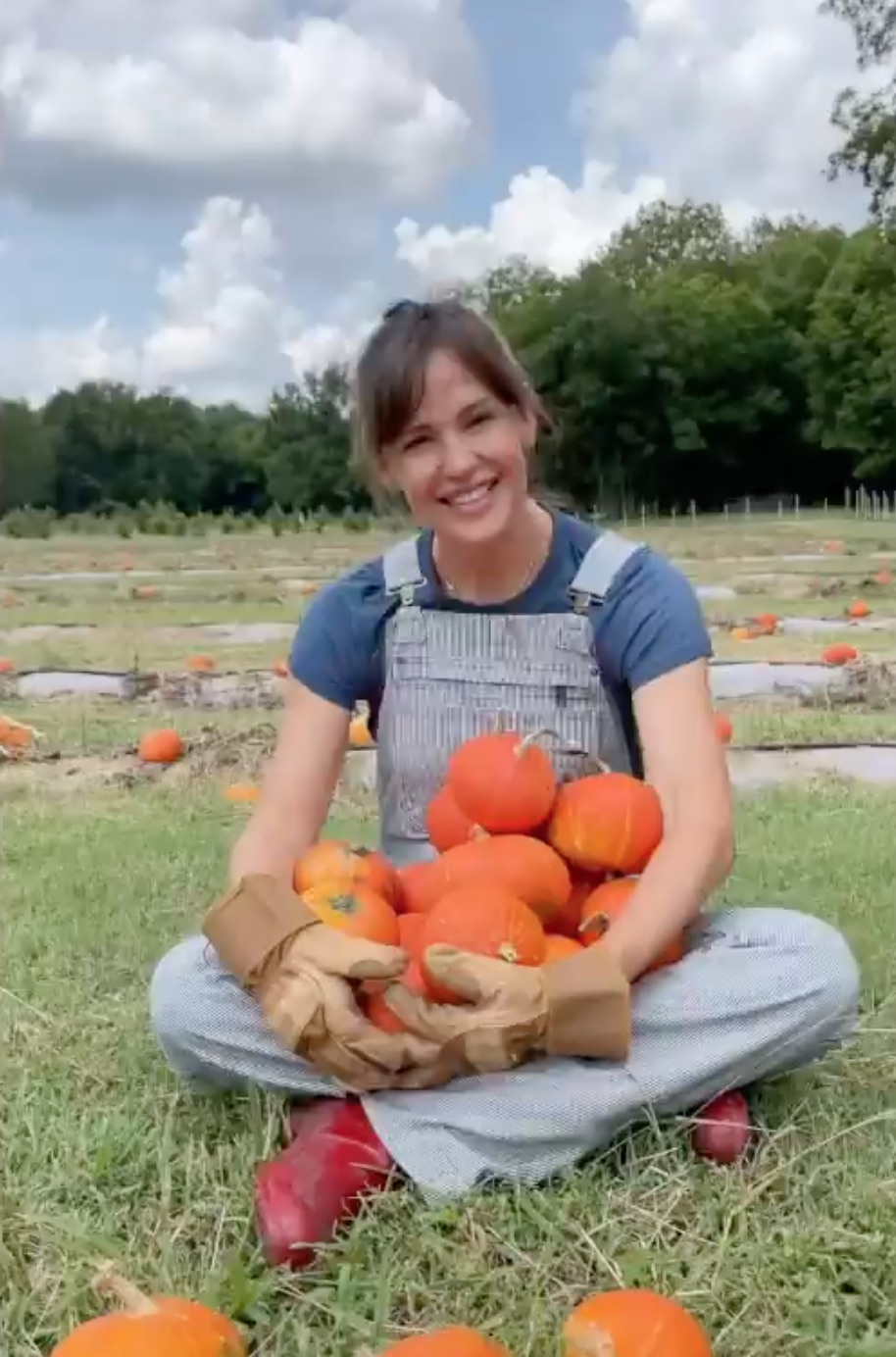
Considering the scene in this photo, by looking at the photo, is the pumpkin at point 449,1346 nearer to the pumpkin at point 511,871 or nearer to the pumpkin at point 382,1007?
the pumpkin at point 382,1007

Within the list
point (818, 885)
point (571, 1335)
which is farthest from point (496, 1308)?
point (818, 885)

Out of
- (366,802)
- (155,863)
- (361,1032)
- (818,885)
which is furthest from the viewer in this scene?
(366,802)

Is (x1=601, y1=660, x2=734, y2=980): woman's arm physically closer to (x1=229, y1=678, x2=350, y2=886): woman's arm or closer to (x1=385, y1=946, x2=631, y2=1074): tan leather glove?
(x1=385, y1=946, x2=631, y2=1074): tan leather glove

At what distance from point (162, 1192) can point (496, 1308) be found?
43cm

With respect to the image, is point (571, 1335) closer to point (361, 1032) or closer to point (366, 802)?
point (361, 1032)

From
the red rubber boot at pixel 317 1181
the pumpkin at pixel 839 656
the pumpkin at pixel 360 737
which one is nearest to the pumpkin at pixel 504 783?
the red rubber boot at pixel 317 1181

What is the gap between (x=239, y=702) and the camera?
19.5 ft

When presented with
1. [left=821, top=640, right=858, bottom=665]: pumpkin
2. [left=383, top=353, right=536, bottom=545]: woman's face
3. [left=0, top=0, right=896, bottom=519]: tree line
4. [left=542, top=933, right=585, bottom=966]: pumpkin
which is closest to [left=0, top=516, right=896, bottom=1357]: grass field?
[left=542, top=933, right=585, bottom=966]: pumpkin

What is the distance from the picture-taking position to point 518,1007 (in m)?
1.86

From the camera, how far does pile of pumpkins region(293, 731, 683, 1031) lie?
6.61ft

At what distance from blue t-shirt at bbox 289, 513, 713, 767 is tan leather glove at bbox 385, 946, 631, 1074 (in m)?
0.46

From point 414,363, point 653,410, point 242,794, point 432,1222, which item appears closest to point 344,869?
point 432,1222

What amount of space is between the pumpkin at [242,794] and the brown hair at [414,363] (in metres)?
2.07

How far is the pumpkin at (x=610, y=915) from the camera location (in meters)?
2.07
